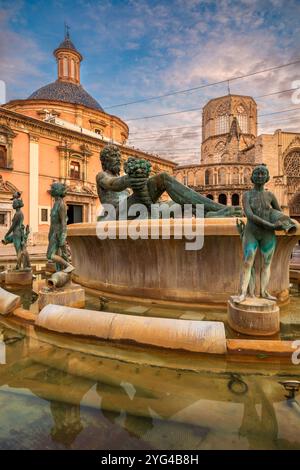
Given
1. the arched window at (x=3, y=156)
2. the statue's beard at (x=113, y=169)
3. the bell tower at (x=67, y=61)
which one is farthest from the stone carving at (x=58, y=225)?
the bell tower at (x=67, y=61)

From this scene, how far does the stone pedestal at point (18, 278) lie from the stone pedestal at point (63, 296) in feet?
7.54

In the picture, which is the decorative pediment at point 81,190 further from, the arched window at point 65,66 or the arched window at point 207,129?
the arched window at point 207,129

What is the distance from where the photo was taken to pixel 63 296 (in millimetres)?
3619

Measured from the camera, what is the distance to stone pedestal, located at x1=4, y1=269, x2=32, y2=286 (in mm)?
5574

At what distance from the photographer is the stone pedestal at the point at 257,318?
111 inches

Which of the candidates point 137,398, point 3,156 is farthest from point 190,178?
point 137,398

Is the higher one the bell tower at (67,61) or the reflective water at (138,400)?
the bell tower at (67,61)

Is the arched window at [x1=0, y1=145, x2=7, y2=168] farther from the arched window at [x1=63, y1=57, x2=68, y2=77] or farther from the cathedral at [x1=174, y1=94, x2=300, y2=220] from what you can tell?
the cathedral at [x1=174, y1=94, x2=300, y2=220]

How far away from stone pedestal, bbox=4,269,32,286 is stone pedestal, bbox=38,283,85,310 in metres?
2.30

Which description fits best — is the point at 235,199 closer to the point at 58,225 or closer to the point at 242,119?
the point at 242,119

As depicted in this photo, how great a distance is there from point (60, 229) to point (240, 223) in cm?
263

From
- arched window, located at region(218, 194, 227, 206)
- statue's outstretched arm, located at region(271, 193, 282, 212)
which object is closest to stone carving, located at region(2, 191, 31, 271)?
statue's outstretched arm, located at region(271, 193, 282, 212)

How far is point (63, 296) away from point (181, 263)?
5.69ft
